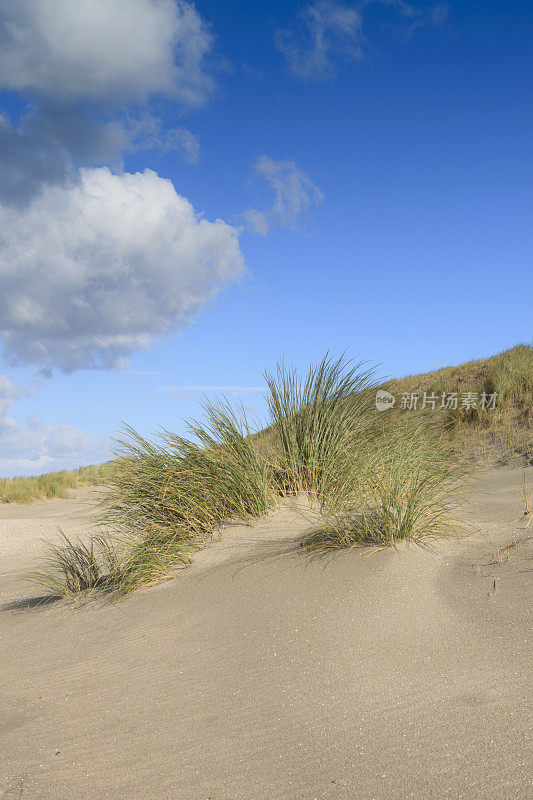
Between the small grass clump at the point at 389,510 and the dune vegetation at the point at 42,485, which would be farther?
the dune vegetation at the point at 42,485

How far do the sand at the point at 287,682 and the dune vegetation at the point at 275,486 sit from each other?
0.86ft

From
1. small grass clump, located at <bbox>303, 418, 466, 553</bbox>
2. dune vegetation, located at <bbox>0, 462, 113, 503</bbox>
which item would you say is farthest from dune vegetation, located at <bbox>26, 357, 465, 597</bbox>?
dune vegetation, located at <bbox>0, 462, 113, 503</bbox>

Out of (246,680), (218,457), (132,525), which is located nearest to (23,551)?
(132,525)

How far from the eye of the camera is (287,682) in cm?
286

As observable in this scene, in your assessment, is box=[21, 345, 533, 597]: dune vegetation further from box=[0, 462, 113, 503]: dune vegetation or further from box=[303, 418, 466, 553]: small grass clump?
box=[0, 462, 113, 503]: dune vegetation

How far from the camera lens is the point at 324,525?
4434 mm

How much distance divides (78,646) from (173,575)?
0.87m

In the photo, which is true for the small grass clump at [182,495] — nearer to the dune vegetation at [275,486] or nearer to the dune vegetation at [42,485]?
the dune vegetation at [275,486]

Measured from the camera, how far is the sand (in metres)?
2.23

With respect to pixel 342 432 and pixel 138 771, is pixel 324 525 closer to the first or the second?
pixel 342 432

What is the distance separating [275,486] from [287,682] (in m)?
2.60

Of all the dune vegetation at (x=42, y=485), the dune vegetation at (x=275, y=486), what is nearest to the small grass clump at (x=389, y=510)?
the dune vegetation at (x=275, y=486)

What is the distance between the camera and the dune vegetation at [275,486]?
4.37 m

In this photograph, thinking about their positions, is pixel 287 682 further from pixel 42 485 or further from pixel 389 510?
pixel 42 485
